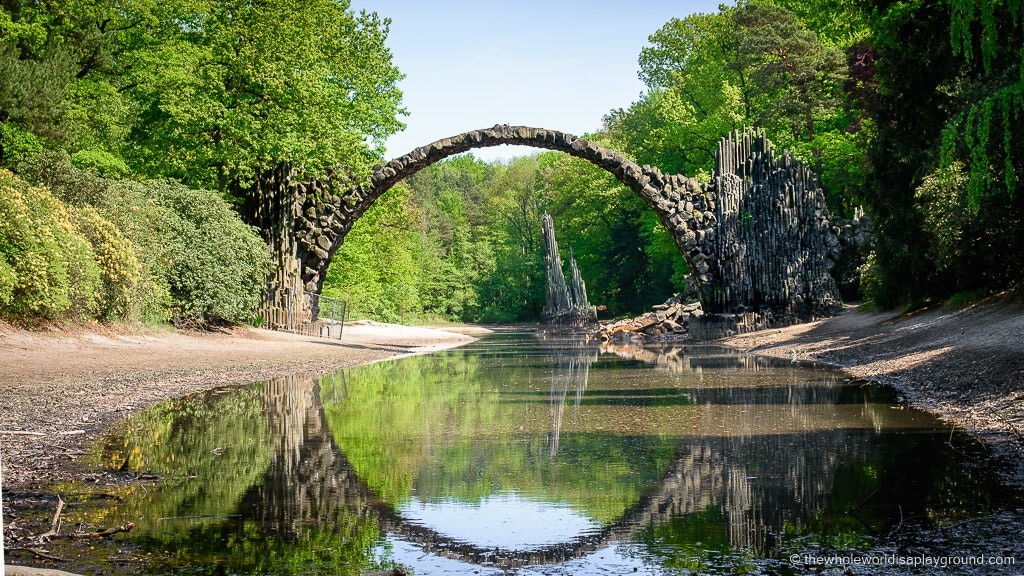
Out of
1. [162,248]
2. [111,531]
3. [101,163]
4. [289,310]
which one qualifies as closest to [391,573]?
[111,531]

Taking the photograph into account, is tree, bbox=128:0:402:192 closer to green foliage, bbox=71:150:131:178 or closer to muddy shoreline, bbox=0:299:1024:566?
green foliage, bbox=71:150:131:178

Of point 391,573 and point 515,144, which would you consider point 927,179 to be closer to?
point 391,573

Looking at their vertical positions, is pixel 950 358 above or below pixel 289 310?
below

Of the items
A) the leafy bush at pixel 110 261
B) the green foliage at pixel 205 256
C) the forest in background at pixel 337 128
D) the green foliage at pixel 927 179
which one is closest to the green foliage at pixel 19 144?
the forest in background at pixel 337 128

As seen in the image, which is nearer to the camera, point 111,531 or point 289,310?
point 111,531

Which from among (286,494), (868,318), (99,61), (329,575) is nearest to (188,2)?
(99,61)

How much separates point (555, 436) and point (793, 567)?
4.96 m

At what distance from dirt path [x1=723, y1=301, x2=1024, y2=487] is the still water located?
0.42 meters

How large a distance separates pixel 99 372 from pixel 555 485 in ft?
33.4

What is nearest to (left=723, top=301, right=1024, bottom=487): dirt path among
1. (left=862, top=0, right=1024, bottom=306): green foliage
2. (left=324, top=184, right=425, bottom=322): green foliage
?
(left=862, top=0, right=1024, bottom=306): green foliage

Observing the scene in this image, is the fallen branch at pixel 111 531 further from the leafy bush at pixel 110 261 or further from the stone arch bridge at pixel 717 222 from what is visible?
the stone arch bridge at pixel 717 222

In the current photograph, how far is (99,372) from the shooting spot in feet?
48.4

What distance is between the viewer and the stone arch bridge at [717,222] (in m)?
29.4

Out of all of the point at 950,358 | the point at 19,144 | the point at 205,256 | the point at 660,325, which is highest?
A: the point at 19,144
